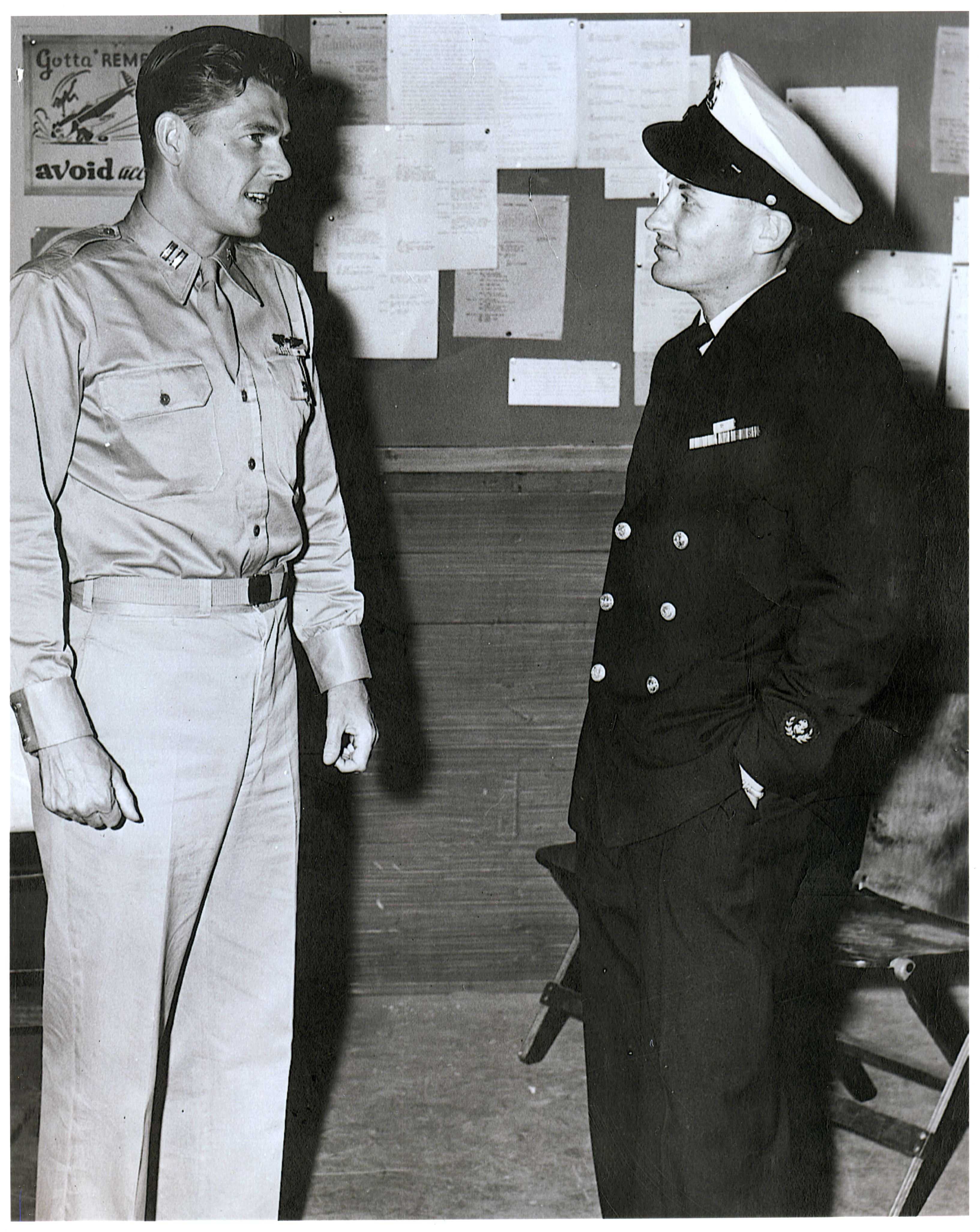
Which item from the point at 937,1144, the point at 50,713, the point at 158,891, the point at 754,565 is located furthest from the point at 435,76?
the point at 937,1144

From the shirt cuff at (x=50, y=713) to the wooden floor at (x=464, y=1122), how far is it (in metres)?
0.67

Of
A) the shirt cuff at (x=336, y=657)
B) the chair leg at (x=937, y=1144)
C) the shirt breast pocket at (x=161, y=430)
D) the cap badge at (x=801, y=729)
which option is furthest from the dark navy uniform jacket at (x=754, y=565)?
the chair leg at (x=937, y=1144)

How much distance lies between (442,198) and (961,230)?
106 centimetres

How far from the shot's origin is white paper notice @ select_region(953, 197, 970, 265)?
246cm

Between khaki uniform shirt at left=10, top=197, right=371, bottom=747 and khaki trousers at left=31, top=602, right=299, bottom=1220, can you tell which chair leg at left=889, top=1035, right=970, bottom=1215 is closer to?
khaki trousers at left=31, top=602, right=299, bottom=1220

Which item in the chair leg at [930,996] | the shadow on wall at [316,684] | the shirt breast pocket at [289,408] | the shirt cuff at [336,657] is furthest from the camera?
the shadow on wall at [316,684]

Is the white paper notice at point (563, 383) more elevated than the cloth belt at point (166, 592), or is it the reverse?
the white paper notice at point (563, 383)

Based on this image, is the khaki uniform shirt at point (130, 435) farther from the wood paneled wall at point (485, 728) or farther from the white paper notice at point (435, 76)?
the wood paneled wall at point (485, 728)

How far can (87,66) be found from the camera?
2.14 metres

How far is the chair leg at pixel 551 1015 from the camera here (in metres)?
2.58

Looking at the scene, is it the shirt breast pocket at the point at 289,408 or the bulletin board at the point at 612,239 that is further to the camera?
the bulletin board at the point at 612,239

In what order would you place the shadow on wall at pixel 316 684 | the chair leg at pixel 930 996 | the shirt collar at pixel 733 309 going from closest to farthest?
the shirt collar at pixel 733 309, the chair leg at pixel 930 996, the shadow on wall at pixel 316 684

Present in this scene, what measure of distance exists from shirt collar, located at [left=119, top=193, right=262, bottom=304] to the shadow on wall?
2.37 ft

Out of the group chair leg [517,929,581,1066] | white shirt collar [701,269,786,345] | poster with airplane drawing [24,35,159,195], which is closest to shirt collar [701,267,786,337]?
white shirt collar [701,269,786,345]
